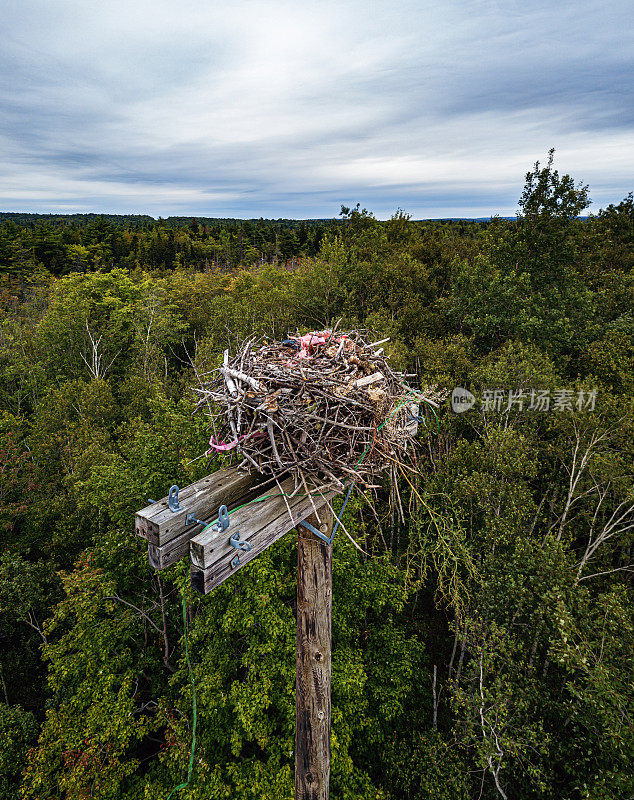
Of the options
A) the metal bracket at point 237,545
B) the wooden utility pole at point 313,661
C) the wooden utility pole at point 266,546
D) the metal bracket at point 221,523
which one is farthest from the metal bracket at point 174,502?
the wooden utility pole at point 313,661

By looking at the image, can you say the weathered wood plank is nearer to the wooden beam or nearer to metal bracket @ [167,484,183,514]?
metal bracket @ [167,484,183,514]

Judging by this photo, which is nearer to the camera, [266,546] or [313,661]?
[266,546]

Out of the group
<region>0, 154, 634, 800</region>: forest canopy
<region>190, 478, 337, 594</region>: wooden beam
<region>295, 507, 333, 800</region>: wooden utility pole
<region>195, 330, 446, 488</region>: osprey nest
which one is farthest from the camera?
<region>0, 154, 634, 800</region>: forest canopy

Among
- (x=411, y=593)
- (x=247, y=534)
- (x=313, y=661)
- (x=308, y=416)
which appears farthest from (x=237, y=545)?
(x=411, y=593)

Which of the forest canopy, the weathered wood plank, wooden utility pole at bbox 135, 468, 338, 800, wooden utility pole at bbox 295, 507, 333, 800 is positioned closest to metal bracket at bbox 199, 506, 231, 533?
wooden utility pole at bbox 135, 468, 338, 800

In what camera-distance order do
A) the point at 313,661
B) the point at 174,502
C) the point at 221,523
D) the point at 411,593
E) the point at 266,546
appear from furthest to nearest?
the point at 411,593 → the point at 313,661 → the point at 266,546 → the point at 174,502 → the point at 221,523

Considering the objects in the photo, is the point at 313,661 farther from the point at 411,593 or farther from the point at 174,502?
the point at 411,593

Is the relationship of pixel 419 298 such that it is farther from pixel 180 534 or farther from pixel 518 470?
pixel 180 534
